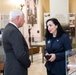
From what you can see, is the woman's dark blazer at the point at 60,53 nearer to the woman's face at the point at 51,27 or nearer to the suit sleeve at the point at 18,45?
the woman's face at the point at 51,27

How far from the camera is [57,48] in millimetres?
2867

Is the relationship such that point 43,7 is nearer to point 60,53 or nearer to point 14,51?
point 60,53

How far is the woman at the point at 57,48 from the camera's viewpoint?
2.84 metres

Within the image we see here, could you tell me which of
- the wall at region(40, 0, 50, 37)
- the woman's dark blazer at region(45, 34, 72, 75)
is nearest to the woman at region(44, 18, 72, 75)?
the woman's dark blazer at region(45, 34, 72, 75)

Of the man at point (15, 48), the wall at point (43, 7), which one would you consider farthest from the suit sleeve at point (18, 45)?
the wall at point (43, 7)

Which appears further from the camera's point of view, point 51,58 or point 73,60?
point 51,58

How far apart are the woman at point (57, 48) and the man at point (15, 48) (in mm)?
358

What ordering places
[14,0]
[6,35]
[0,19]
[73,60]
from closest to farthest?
[73,60] → [6,35] → [0,19] → [14,0]

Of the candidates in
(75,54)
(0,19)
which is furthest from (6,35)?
(0,19)

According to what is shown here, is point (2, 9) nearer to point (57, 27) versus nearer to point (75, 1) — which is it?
point (75, 1)

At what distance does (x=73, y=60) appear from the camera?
241cm

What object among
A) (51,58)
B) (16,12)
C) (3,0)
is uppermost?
(3,0)

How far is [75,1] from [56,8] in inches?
70.1

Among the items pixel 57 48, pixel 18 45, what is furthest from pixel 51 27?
pixel 18 45
